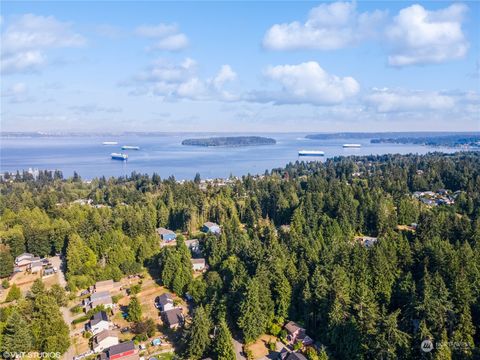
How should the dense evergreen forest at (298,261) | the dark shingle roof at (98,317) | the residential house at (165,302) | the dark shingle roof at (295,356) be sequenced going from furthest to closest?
1. the residential house at (165,302)
2. the dark shingle roof at (98,317)
3. the dense evergreen forest at (298,261)
4. the dark shingle roof at (295,356)

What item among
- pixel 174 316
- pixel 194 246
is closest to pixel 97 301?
pixel 174 316

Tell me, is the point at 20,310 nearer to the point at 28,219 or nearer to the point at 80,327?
the point at 80,327

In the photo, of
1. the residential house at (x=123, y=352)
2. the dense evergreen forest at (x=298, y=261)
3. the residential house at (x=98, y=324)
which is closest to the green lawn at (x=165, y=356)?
the dense evergreen forest at (x=298, y=261)

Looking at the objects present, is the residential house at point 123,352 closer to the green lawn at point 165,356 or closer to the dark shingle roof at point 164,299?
the green lawn at point 165,356

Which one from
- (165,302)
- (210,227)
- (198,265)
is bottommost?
(165,302)

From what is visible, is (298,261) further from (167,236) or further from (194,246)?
(167,236)

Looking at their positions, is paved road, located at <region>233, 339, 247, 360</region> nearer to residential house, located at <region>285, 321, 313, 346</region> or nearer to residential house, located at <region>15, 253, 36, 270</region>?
residential house, located at <region>285, 321, 313, 346</region>
